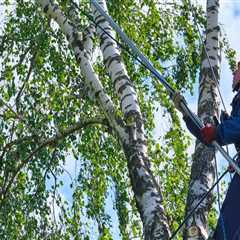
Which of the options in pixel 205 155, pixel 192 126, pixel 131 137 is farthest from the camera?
pixel 131 137

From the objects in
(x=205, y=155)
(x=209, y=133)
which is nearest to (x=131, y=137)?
(x=205, y=155)

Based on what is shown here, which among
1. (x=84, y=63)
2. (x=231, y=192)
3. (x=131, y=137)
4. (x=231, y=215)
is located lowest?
(x=231, y=215)

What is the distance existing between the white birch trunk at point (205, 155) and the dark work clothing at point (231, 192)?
438 millimetres

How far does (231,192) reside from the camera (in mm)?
4426

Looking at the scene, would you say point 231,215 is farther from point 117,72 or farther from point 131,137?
point 117,72

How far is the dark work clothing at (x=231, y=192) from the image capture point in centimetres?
428

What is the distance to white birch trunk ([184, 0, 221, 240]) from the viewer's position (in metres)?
4.98

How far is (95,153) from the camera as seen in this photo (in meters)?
7.97

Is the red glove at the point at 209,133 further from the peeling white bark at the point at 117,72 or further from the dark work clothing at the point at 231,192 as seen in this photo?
the peeling white bark at the point at 117,72

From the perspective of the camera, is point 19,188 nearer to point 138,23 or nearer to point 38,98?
point 38,98

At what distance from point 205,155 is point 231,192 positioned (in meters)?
0.90

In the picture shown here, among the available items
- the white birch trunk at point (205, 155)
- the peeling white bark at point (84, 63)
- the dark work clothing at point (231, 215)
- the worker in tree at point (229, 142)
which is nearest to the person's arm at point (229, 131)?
the worker in tree at point (229, 142)

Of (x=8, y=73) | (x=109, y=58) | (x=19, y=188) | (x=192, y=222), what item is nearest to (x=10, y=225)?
(x=19, y=188)

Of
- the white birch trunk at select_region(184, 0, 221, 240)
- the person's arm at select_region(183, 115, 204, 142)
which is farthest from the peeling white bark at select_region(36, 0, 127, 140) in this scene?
the person's arm at select_region(183, 115, 204, 142)
